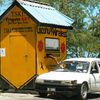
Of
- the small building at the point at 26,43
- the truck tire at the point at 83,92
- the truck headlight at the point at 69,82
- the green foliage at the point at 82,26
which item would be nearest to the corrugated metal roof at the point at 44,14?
the small building at the point at 26,43

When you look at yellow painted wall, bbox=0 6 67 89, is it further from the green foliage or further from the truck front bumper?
the green foliage

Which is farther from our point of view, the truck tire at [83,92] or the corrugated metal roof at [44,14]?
the corrugated metal roof at [44,14]

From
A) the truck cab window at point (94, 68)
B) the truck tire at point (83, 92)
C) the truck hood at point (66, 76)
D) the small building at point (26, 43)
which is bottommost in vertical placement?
the truck tire at point (83, 92)

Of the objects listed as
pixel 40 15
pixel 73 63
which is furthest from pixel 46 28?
pixel 73 63

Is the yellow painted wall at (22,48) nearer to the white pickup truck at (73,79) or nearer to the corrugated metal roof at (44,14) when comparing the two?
the corrugated metal roof at (44,14)

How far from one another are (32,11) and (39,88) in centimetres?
382

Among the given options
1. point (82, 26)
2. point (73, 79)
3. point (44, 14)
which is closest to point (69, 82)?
point (73, 79)

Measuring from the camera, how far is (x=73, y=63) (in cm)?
2030

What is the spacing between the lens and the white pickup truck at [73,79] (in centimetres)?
1867

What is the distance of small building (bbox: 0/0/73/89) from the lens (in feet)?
69.3

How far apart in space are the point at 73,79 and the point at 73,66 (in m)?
1.55

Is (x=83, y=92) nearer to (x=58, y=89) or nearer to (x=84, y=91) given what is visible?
(x=84, y=91)

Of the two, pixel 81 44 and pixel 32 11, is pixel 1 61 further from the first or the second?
pixel 81 44

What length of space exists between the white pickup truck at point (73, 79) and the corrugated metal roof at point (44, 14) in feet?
7.21
